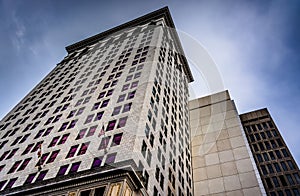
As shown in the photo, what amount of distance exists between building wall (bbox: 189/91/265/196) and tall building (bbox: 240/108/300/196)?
17.3 m

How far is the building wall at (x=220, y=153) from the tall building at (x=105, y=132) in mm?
2606

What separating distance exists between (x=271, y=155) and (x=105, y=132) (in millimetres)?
48600

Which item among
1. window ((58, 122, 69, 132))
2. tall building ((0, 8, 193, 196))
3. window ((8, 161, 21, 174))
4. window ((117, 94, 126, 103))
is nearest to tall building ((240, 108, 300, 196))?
tall building ((0, 8, 193, 196))

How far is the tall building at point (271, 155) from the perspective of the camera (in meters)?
56.9

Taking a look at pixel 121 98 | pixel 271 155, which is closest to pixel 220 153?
pixel 121 98

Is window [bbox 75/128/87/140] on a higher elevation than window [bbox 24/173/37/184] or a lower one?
higher

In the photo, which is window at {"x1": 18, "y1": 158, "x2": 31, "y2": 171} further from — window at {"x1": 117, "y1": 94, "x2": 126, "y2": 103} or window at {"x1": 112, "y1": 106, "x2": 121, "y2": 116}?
window at {"x1": 117, "y1": 94, "x2": 126, "y2": 103}

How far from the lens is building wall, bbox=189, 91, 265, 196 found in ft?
128

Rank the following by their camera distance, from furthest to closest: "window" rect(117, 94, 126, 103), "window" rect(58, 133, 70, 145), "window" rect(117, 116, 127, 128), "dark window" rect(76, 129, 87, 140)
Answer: "window" rect(117, 94, 126, 103)
"window" rect(58, 133, 70, 145)
"dark window" rect(76, 129, 87, 140)
"window" rect(117, 116, 127, 128)

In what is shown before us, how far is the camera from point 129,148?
26.2 metres

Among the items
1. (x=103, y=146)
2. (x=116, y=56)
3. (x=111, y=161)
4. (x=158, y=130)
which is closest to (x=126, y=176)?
(x=111, y=161)

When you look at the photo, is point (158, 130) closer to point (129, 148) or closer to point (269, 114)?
point (129, 148)

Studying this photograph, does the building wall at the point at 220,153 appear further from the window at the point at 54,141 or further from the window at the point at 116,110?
the window at the point at 54,141

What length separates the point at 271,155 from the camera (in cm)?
6412
